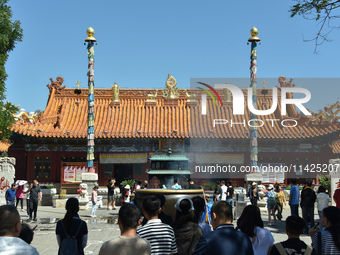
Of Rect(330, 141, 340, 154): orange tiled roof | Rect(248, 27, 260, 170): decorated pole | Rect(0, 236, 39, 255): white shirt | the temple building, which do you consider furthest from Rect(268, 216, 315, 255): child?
Rect(330, 141, 340, 154): orange tiled roof

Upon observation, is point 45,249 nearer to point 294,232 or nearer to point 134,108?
point 294,232

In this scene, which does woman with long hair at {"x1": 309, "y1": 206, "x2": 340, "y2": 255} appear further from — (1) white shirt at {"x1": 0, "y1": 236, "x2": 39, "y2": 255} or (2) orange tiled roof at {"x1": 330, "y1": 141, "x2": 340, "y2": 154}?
(2) orange tiled roof at {"x1": 330, "y1": 141, "x2": 340, "y2": 154}

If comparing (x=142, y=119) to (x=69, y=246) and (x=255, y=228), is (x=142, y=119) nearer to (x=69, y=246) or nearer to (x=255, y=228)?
(x=69, y=246)

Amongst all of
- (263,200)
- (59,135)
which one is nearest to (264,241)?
(263,200)

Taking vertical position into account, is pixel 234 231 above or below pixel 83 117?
below

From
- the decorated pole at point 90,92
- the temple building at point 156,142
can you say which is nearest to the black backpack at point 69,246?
the decorated pole at point 90,92

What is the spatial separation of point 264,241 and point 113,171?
23.4 meters

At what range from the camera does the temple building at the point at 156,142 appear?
2561cm

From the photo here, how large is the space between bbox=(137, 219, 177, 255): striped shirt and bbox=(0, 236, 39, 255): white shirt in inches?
48.0

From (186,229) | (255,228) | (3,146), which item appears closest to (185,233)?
(186,229)

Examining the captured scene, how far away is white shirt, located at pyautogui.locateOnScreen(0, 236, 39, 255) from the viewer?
9.88 ft

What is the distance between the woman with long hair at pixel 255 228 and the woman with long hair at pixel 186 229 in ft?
1.72

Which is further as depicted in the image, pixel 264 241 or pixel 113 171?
pixel 113 171

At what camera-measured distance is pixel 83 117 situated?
27.8 meters
